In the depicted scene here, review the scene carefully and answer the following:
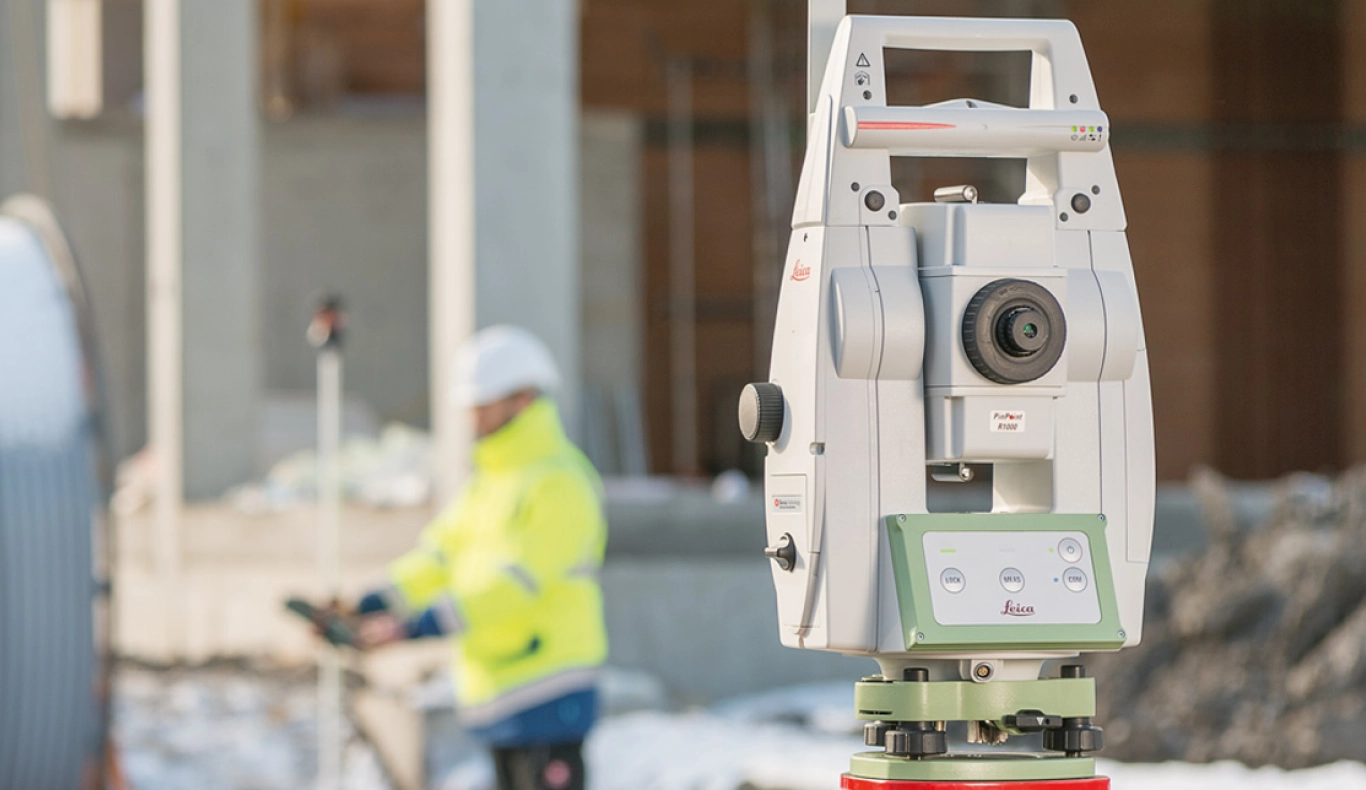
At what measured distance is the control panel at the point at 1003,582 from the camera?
112 inches

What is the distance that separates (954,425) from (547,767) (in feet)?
10.5

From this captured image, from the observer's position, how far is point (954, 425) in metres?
2.96

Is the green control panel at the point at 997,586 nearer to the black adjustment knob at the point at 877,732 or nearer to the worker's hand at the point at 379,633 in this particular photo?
the black adjustment knob at the point at 877,732

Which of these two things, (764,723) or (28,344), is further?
(764,723)

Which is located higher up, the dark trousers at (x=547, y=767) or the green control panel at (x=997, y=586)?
the green control panel at (x=997, y=586)

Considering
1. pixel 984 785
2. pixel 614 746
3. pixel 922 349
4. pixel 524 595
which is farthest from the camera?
pixel 614 746

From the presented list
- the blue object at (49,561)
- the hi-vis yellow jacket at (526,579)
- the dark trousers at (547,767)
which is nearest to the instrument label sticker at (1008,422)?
the hi-vis yellow jacket at (526,579)

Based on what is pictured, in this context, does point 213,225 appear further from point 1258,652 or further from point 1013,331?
point 1013,331

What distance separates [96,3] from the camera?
24.9 metres

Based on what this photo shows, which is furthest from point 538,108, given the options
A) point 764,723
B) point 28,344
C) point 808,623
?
point 808,623

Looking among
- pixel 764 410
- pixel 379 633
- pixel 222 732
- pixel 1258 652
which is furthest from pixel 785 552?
pixel 222 732

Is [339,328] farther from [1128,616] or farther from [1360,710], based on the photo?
[1128,616]

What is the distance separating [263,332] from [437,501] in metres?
11.4

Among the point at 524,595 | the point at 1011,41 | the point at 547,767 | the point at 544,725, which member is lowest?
the point at 547,767
